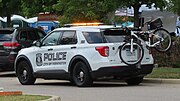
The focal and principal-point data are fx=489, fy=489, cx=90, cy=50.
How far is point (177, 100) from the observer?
10.9 m

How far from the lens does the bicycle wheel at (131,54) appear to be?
13.8 metres

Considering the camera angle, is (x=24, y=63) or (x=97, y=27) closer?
(x=97, y=27)

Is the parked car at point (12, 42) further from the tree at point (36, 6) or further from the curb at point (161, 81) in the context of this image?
the curb at point (161, 81)

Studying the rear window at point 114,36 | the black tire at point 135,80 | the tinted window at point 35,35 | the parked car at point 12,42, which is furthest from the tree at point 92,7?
the rear window at point 114,36

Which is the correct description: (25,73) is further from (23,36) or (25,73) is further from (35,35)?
(35,35)

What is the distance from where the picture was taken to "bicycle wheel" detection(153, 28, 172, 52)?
14.8m

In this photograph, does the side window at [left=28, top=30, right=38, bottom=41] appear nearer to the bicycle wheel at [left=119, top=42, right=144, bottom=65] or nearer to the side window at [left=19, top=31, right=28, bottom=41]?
the side window at [left=19, top=31, right=28, bottom=41]

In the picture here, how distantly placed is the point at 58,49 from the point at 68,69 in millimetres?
731

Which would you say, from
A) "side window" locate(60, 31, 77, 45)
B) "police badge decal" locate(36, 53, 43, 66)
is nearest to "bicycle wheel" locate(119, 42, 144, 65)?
"side window" locate(60, 31, 77, 45)

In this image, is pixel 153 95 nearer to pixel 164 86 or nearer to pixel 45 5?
pixel 164 86

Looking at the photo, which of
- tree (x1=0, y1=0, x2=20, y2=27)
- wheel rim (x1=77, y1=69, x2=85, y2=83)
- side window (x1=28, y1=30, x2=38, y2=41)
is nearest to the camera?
wheel rim (x1=77, y1=69, x2=85, y2=83)

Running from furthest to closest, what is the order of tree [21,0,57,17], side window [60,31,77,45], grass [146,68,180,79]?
tree [21,0,57,17]
grass [146,68,180,79]
side window [60,31,77,45]

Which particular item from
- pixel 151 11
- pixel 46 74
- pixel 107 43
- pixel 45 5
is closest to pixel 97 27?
pixel 107 43

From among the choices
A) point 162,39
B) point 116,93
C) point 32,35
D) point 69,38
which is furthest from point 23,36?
point 116,93
